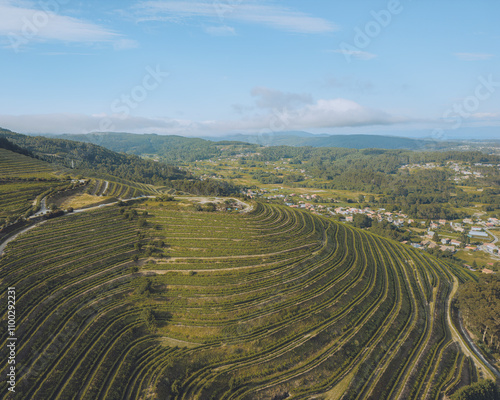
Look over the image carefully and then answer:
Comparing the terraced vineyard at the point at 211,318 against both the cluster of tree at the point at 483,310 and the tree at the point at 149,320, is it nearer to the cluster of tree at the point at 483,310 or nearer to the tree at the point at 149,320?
the tree at the point at 149,320

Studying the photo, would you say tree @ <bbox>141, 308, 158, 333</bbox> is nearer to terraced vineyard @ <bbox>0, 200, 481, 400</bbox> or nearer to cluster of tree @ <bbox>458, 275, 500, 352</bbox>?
terraced vineyard @ <bbox>0, 200, 481, 400</bbox>

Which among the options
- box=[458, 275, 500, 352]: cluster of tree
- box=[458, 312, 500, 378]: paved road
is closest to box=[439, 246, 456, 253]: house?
box=[458, 275, 500, 352]: cluster of tree

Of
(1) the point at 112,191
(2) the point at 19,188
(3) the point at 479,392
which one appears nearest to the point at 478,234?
(3) the point at 479,392

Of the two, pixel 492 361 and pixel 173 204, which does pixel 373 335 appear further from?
pixel 173 204

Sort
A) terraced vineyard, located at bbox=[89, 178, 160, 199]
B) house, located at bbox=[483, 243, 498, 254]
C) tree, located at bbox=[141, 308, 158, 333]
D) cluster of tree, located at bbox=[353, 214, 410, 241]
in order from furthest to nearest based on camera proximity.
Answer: cluster of tree, located at bbox=[353, 214, 410, 241], house, located at bbox=[483, 243, 498, 254], terraced vineyard, located at bbox=[89, 178, 160, 199], tree, located at bbox=[141, 308, 158, 333]

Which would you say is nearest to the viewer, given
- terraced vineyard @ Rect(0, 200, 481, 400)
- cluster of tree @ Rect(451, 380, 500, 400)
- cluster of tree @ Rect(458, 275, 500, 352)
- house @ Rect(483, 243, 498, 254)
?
terraced vineyard @ Rect(0, 200, 481, 400)
